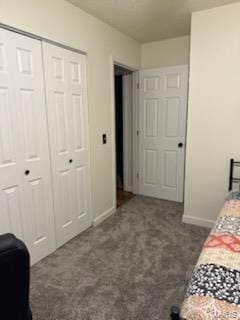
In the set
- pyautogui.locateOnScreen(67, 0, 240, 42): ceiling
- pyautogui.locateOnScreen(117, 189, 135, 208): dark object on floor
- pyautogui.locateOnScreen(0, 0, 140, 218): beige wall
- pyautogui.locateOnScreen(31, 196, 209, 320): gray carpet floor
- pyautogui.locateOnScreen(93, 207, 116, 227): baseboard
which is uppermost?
pyautogui.locateOnScreen(67, 0, 240, 42): ceiling

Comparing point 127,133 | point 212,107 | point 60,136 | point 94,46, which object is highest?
point 94,46

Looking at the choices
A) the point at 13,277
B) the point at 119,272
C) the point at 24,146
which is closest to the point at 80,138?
the point at 24,146

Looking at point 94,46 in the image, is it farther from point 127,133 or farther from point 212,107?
point 127,133

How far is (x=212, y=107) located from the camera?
106 inches

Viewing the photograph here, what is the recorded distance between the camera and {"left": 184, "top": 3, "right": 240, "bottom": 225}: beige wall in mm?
2527

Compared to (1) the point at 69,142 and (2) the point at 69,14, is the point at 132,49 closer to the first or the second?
(2) the point at 69,14

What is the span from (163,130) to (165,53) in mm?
1168

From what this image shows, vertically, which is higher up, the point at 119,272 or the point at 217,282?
the point at 217,282

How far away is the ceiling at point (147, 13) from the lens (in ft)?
7.70

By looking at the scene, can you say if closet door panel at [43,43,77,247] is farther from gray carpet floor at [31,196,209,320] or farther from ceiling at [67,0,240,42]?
ceiling at [67,0,240,42]

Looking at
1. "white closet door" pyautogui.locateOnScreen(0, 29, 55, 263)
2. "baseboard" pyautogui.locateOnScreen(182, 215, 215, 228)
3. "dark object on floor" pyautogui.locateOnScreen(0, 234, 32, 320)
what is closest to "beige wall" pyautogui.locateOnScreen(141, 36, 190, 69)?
"white closet door" pyautogui.locateOnScreen(0, 29, 55, 263)

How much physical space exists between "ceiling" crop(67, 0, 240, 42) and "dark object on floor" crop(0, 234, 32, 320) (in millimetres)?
2375

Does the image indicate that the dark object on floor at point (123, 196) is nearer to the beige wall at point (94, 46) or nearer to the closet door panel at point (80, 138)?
the beige wall at point (94, 46)

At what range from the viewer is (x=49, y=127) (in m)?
2.28
